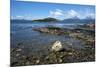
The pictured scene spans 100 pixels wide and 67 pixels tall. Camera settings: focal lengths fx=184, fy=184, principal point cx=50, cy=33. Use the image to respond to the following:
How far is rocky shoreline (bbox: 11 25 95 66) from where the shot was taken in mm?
1870

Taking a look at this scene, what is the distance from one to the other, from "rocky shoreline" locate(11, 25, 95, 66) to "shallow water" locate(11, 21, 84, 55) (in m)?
0.04

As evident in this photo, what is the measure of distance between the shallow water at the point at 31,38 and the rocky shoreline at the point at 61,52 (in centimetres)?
4

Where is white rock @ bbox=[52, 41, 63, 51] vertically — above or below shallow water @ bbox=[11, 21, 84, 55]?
below

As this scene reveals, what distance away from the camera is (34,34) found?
1919mm

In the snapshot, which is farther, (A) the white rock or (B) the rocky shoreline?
(A) the white rock

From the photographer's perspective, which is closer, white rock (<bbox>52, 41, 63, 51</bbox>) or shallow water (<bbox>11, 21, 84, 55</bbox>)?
shallow water (<bbox>11, 21, 84, 55</bbox>)

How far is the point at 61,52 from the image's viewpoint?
1998 millimetres

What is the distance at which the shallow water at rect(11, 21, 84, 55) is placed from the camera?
1.86m

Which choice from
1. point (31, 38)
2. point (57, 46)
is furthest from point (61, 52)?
point (31, 38)

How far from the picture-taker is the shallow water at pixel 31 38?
1.86m

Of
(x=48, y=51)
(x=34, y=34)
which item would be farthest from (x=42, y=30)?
(x=48, y=51)

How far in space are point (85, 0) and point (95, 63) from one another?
732 mm

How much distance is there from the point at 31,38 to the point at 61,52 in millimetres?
364

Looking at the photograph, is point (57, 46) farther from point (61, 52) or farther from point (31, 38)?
point (31, 38)
